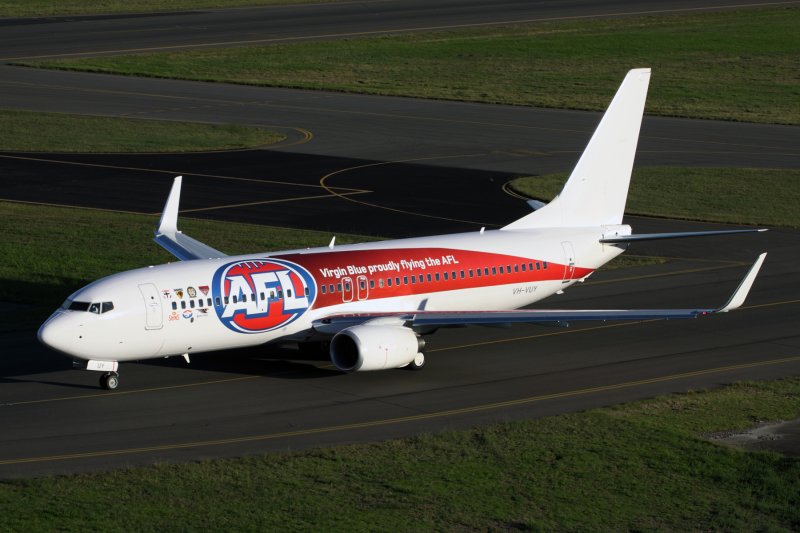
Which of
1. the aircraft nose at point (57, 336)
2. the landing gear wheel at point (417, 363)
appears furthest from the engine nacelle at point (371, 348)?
the aircraft nose at point (57, 336)

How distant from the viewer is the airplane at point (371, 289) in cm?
4319

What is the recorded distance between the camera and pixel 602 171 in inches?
2101

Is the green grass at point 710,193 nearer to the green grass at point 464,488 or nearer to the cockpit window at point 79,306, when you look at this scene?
the green grass at point 464,488

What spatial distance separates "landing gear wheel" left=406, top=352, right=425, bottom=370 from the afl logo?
385 cm

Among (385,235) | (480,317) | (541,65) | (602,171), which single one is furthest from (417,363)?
(541,65)

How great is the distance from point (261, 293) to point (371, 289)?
4134 mm

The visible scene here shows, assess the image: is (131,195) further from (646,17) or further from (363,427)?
(646,17)

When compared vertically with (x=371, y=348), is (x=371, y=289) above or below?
above

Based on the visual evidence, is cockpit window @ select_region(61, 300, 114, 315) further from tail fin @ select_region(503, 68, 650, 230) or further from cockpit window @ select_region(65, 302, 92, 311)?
tail fin @ select_region(503, 68, 650, 230)

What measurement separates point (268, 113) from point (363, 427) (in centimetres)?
6289

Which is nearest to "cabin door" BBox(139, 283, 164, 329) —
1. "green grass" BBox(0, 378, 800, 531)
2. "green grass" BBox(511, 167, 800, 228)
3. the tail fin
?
"green grass" BBox(0, 378, 800, 531)

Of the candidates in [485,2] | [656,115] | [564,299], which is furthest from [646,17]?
[564,299]

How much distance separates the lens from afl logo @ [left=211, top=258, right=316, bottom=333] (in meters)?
44.6

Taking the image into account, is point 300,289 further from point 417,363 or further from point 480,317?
point 480,317
